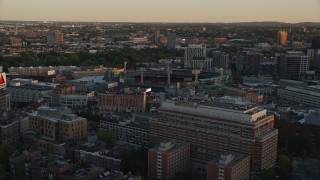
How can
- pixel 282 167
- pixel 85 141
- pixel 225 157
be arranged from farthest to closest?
pixel 85 141, pixel 282 167, pixel 225 157

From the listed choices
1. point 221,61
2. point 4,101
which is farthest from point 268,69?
point 4,101

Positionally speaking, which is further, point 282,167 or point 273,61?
point 273,61

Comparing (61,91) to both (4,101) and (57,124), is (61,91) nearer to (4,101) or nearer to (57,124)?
(4,101)

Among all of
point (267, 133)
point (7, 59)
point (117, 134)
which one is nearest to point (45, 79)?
point (7, 59)

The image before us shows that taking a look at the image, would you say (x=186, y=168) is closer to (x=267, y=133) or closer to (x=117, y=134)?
(x=267, y=133)

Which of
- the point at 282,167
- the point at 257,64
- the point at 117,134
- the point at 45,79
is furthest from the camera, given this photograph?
the point at 257,64

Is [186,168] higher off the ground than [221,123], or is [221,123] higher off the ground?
[221,123]
